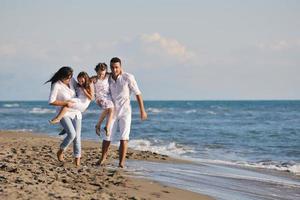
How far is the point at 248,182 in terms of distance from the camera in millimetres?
9305

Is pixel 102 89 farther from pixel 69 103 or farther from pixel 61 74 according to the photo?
pixel 61 74

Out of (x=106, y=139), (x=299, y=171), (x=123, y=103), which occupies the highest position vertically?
(x=123, y=103)

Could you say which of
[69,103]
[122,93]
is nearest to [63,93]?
[69,103]

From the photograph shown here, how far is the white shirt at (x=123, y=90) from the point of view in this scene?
8633mm

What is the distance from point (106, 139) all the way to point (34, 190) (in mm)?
2939

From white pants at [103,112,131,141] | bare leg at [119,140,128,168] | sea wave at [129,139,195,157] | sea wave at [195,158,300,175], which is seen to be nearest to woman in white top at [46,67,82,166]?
white pants at [103,112,131,141]

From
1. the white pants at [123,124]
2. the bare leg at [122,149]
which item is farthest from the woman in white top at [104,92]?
the bare leg at [122,149]

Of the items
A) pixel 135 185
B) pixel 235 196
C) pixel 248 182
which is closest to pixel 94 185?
pixel 135 185

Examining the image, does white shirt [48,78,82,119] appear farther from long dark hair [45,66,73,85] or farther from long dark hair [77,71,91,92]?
long dark hair [77,71,91,92]

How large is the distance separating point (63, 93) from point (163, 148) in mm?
8616

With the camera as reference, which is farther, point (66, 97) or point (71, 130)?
point (71, 130)

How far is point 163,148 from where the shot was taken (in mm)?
16656

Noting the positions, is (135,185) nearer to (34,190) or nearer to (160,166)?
(34,190)

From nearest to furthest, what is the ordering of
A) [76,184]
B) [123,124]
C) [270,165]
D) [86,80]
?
[76,184] → [86,80] → [123,124] → [270,165]
